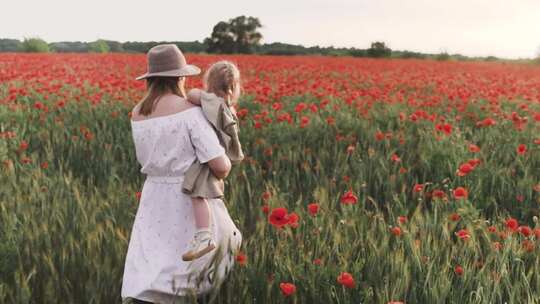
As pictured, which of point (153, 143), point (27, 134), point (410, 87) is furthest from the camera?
point (410, 87)

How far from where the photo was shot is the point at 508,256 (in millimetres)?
2838

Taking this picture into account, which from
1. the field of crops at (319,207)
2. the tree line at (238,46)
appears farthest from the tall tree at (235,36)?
the field of crops at (319,207)

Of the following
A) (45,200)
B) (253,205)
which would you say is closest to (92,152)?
(45,200)

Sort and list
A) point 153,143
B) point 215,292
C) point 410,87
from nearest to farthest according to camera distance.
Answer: point 215,292 < point 153,143 < point 410,87

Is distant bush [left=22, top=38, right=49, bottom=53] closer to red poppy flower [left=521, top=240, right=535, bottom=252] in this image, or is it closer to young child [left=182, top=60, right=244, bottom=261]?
young child [left=182, top=60, right=244, bottom=261]

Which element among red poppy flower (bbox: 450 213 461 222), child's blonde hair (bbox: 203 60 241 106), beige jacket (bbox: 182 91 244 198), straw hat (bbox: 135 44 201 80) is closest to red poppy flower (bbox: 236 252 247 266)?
beige jacket (bbox: 182 91 244 198)

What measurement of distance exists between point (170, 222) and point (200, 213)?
185 mm

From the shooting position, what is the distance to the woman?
8.21ft

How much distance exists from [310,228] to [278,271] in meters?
0.61

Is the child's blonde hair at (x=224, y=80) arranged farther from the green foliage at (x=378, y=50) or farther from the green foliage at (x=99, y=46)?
the green foliage at (x=99, y=46)

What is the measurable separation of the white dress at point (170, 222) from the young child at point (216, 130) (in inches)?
2.3

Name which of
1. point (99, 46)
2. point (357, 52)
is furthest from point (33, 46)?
point (357, 52)

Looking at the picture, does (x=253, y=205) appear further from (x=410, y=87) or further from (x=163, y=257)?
(x=410, y=87)

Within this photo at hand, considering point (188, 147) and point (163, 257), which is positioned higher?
point (188, 147)
